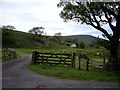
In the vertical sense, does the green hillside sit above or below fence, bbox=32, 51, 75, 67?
above

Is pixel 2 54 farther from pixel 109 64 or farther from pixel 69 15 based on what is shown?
pixel 109 64

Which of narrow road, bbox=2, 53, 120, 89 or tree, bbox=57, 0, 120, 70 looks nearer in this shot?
narrow road, bbox=2, 53, 120, 89

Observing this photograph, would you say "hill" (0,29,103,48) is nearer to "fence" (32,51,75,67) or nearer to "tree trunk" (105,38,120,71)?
"fence" (32,51,75,67)

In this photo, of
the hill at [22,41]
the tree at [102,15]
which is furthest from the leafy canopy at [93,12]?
the hill at [22,41]

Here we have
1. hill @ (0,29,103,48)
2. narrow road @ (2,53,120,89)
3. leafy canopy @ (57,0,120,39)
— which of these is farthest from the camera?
hill @ (0,29,103,48)

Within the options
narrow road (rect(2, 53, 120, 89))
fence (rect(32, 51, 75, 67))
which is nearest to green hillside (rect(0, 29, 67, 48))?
fence (rect(32, 51, 75, 67))

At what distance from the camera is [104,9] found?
86.9 feet

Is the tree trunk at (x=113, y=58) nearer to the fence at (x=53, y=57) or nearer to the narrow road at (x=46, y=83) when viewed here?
the fence at (x=53, y=57)

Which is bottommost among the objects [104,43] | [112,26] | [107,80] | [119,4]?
[107,80]

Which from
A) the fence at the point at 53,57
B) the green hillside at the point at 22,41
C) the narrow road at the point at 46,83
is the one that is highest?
the green hillside at the point at 22,41

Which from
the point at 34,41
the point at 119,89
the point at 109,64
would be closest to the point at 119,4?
the point at 109,64

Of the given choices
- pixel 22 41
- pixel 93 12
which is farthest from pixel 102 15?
pixel 22 41

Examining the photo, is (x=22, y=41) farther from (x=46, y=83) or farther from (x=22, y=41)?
(x=46, y=83)

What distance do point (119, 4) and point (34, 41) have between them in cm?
14223
